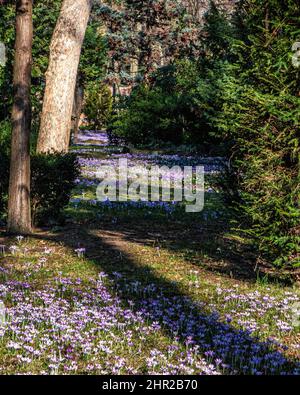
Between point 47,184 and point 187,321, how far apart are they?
18.8 feet

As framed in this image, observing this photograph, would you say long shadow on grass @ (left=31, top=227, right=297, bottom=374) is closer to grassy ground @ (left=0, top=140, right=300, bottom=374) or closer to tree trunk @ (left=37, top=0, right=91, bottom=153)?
grassy ground @ (left=0, top=140, right=300, bottom=374)

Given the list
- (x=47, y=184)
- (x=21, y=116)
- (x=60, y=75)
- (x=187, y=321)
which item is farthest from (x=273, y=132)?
(x=60, y=75)

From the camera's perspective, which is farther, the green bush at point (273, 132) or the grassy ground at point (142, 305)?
the green bush at point (273, 132)

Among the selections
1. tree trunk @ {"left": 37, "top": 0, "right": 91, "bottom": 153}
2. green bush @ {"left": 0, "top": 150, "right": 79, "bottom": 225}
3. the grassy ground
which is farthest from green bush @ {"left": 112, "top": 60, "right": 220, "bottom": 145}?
the grassy ground

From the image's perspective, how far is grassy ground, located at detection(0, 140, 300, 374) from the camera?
186 inches

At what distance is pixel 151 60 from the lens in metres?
41.3

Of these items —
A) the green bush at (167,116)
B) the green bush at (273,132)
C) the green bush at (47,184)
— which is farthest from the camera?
the green bush at (167,116)

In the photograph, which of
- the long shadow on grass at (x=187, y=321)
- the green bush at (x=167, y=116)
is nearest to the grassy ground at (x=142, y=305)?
the long shadow on grass at (x=187, y=321)

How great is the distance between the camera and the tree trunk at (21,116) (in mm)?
9711

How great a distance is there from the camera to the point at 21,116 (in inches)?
385

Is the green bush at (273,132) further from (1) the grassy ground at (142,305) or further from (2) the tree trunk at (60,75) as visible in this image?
(2) the tree trunk at (60,75)

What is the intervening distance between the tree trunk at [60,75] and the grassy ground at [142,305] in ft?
10.2
